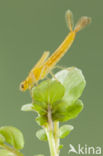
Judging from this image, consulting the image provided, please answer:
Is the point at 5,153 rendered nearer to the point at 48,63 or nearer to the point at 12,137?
the point at 12,137

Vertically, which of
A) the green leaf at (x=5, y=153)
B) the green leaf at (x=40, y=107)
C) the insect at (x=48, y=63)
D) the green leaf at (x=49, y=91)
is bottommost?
the green leaf at (x=5, y=153)

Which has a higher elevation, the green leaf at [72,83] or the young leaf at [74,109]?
the green leaf at [72,83]

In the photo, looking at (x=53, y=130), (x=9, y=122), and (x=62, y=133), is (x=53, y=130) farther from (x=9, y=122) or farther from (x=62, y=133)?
(x=9, y=122)

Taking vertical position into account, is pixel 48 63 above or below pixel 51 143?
above

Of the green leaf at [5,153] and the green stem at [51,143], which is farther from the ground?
the green stem at [51,143]

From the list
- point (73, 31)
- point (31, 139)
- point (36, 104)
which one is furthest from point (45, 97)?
point (31, 139)

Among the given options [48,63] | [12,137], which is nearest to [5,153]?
[12,137]
